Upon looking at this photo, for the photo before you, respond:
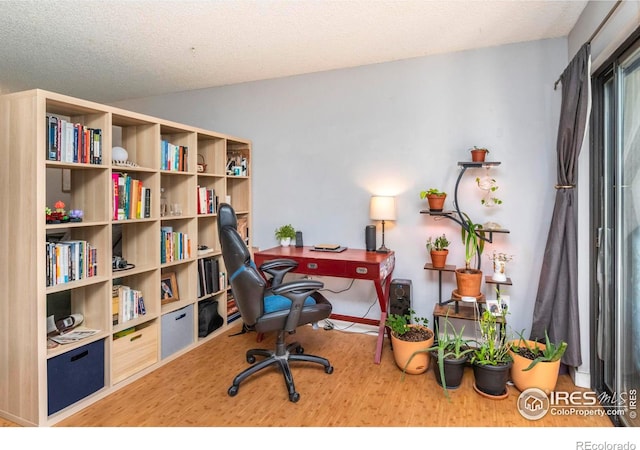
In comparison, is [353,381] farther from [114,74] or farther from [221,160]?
[114,74]

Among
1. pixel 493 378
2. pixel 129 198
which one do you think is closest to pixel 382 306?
pixel 493 378

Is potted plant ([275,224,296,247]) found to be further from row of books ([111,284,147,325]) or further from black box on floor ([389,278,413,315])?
row of books ([111,284,147,325])

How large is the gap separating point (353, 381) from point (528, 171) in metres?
1.95

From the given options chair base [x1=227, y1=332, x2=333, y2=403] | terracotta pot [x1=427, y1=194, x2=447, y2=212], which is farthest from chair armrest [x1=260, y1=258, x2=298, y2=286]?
terracotta pot [x1=427, y1=194, x2=447, y2=212]

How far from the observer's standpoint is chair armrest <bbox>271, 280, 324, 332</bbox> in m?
2.14

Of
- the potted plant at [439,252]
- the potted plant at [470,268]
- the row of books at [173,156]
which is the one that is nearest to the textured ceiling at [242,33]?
the row of books at [173,156]

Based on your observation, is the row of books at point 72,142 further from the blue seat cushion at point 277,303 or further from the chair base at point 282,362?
the chair base at point 282,362

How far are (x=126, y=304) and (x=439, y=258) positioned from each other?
2212 mm

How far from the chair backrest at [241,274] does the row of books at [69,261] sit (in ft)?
2.68

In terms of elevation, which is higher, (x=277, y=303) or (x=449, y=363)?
(x=277, y=303)

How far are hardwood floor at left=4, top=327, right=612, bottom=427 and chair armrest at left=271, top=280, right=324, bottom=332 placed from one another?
0.44 metres

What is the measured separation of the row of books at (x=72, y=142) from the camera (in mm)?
1968

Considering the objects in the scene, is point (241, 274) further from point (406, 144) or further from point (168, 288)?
point (406, 144)

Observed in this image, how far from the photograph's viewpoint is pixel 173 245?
9.12ft
